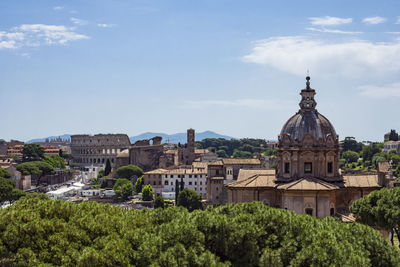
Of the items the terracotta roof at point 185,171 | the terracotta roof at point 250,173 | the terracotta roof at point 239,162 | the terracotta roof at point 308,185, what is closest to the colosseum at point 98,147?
the terracotta roof at point 185,171

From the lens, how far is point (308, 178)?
128ft

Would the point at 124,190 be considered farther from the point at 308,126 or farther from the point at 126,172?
the point at 308,126

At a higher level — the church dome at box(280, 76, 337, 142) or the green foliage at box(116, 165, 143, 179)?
the church dome at box(280, 76, 337, 142)

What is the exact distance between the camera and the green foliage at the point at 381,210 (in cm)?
3369

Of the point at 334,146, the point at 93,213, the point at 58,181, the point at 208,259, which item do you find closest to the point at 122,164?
the point at 58,181

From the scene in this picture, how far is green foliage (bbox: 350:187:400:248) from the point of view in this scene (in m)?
Result: 33.7

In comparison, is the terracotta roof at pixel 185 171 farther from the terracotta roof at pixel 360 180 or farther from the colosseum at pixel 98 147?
the terracotta roof at pixel 360 180

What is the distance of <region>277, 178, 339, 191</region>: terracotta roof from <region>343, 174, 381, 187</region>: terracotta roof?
4102 mm

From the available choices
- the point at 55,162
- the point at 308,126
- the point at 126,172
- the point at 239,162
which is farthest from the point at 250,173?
the point at 55,162

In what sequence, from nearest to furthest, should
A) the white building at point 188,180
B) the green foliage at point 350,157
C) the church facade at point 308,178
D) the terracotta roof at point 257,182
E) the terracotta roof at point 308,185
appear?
the terracotta roof at point 308,185, the church facade at point 308,178, the terracotta roof at point 257,182, the white building at point 188,180, the green foliage at point 350,157

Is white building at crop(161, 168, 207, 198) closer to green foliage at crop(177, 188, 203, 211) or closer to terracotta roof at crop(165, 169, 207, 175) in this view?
terracotta roof at crop(165, 169, 207, 175)

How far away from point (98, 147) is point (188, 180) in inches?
2631

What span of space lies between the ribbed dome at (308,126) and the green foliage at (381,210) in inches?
235

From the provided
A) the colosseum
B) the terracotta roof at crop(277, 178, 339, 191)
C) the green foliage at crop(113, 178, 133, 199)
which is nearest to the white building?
the green foliage at crop(113, 178, 133, 199)
